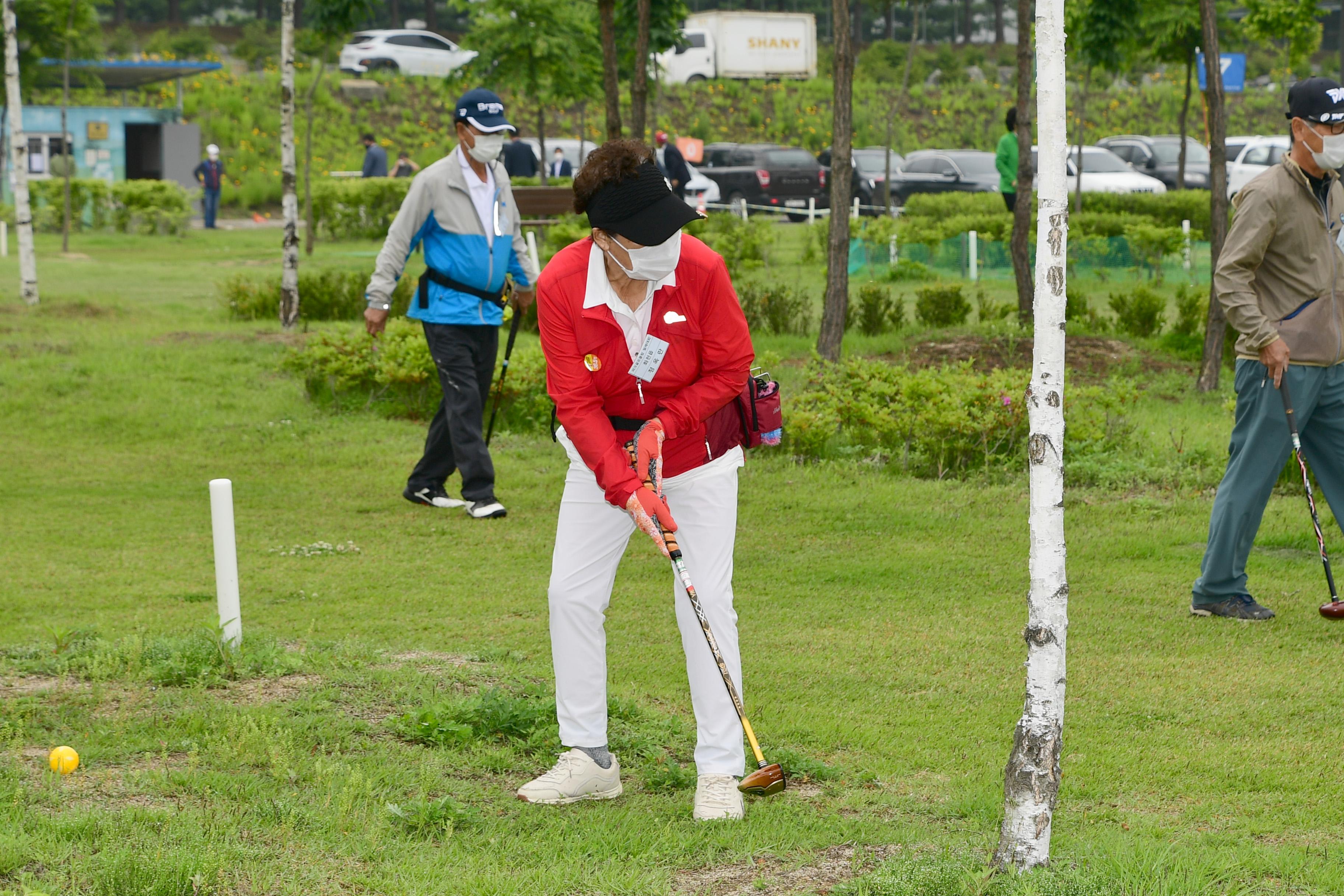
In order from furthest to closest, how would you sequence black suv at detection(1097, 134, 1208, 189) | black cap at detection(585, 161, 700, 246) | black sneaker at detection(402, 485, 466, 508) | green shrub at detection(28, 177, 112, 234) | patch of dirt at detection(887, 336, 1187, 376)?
black suv at detection(1097, 134, 1208, 189), green shrub at detection(28, 177, 112, 234), patch of dirt at detection(887, 336, 1187, 376), black sneaker at detection(402, 485, 466, 508), black cap at detection(585, 161, 700, 246)

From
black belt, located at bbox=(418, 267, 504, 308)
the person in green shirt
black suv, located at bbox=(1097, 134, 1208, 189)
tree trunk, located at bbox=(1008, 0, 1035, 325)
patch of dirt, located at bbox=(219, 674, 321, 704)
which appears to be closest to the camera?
patch of dirt, located at bbox=(219, 674, 321, 704)

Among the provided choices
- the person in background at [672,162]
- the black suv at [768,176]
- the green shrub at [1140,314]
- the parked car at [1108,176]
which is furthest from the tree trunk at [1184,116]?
the green shrub at [1140,314]

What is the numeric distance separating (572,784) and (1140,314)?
10.1 meters

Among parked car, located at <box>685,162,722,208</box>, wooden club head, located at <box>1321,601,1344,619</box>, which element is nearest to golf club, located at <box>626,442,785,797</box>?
wooden club head, located at <box>1321,601,1344,619</box>

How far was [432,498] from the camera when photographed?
325 inches

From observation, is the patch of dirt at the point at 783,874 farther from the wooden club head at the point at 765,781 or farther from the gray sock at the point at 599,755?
the gray sock at the point at 599,755

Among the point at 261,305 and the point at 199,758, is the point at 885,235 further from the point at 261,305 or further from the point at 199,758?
the point at 199,758

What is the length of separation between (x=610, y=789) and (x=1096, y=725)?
1644 mm

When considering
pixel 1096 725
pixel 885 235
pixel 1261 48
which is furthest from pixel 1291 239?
pixel 1261 48

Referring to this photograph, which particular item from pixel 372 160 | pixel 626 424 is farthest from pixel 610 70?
pixel 372 160

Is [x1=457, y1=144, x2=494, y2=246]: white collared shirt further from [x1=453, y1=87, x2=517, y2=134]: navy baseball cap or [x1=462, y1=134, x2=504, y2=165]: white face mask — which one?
[x1=453, y1=87, x2=517, y2=134]: navy baseball cap

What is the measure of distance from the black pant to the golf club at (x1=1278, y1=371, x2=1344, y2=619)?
4.02 m

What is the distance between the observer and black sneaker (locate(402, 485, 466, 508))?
820 cm

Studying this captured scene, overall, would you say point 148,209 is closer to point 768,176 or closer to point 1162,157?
point 768,176
